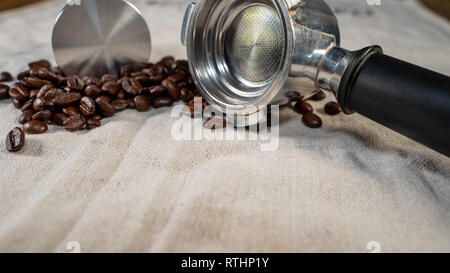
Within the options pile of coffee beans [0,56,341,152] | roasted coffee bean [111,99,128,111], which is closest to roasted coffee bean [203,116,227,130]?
pile of coffee beans [0,56,341,152]

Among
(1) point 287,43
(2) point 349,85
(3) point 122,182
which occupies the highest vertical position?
(1) point 287,43

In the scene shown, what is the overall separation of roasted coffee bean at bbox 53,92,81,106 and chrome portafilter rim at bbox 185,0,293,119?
1.40 ft

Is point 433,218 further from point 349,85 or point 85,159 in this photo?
point 85,159

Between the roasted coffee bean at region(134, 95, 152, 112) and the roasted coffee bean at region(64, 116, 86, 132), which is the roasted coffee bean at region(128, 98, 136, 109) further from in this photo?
the roasted coffee bean at region(64, 116, 86, 132)

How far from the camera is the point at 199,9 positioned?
1.26m

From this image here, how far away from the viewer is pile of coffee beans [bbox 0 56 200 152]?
1271 millimetres

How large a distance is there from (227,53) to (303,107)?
0.35 m

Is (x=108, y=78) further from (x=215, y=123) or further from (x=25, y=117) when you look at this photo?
(x=215, y=123)

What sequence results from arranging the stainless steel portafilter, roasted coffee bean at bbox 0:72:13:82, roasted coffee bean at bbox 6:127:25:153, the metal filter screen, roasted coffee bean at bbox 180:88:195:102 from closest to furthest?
the stainless steel portafilter
roasted coffee bean at bbox 6:127:25:153
the metal filter screen
roasted coffee bean at bbox 180:88:195:102
roasted coffee bean at bbox 0:72:13:82

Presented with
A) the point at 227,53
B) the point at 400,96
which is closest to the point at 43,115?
the point at 227,53

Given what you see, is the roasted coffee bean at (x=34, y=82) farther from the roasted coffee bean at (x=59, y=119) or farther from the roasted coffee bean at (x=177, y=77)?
the roasted coffee bean at (x=177, y=77)

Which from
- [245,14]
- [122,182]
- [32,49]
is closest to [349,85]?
[245,14]

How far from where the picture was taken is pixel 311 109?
4.52ft
